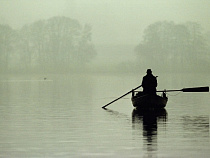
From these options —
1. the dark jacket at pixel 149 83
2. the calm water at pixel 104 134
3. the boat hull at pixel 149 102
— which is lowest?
the calm water at pixel 104 134

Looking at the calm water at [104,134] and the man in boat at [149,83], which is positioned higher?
the man in boat at [149,83]

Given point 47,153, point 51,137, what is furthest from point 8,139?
point 47,153

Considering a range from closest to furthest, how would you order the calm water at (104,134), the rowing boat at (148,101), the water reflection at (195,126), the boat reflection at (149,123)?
the calm water at (104,134)
the boat reflection at (149,123)
the water reflection at (195,126)
the rowing boat at (148,101)

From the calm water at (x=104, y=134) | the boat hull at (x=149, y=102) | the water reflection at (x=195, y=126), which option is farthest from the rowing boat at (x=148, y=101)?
the water reflection at (x=195, y=126)

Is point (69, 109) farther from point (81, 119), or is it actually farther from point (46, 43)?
point (46, 43)

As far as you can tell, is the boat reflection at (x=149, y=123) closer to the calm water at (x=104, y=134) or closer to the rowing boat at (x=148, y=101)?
the calm water at (x=104, y=134)

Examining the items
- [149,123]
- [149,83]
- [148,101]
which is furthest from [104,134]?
[148,101]

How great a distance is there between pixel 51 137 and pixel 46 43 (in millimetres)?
A: 140823

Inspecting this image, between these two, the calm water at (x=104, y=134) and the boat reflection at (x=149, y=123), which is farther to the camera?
the boat reflection at (x=149, y=123)

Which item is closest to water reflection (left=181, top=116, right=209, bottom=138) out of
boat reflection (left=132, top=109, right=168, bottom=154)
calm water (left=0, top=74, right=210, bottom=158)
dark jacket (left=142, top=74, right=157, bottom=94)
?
calm water (left=0, top=74, right=210, bottom=158)

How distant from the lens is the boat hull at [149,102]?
1355 inches

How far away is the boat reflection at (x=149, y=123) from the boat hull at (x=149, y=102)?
1.20ft

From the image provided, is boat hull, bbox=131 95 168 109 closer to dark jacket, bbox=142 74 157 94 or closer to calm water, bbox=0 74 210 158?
dark jacket, bbox=142 74 157 94

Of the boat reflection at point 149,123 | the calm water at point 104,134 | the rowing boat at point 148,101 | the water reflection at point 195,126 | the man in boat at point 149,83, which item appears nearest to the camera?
the calm water at point 104,134
